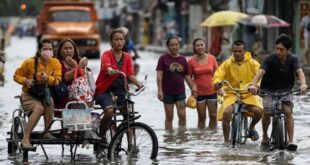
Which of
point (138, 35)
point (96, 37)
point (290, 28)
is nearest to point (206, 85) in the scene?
point (290, 28)

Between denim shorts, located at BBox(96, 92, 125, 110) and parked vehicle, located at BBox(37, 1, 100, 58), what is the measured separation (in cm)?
3301

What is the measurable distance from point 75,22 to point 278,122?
34.3 meters

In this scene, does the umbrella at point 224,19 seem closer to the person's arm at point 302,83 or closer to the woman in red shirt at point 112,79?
the person's arm at point 302,83

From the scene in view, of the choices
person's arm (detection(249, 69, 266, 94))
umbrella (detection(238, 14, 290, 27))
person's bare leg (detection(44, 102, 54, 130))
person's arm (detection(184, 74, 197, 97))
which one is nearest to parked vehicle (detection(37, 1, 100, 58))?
umbrella (detection(238, 14, 290, 27))

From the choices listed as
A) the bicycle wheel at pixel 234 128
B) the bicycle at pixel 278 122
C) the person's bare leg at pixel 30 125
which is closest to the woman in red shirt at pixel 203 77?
the bicycle wheel at pixel 234 128

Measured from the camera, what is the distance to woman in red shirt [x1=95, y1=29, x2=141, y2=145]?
13.4m

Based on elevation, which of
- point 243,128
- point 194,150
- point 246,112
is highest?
point 246,112

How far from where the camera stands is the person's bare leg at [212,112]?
17.4 metres

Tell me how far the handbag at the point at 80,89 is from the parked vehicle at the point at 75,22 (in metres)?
33.0

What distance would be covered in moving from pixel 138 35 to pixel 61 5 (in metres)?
51.6

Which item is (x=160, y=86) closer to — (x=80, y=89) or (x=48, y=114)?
(x=80, y=89)

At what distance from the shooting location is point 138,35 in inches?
3939

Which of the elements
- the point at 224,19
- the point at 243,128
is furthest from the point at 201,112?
the point at 224,19

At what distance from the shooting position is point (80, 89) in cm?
1340
